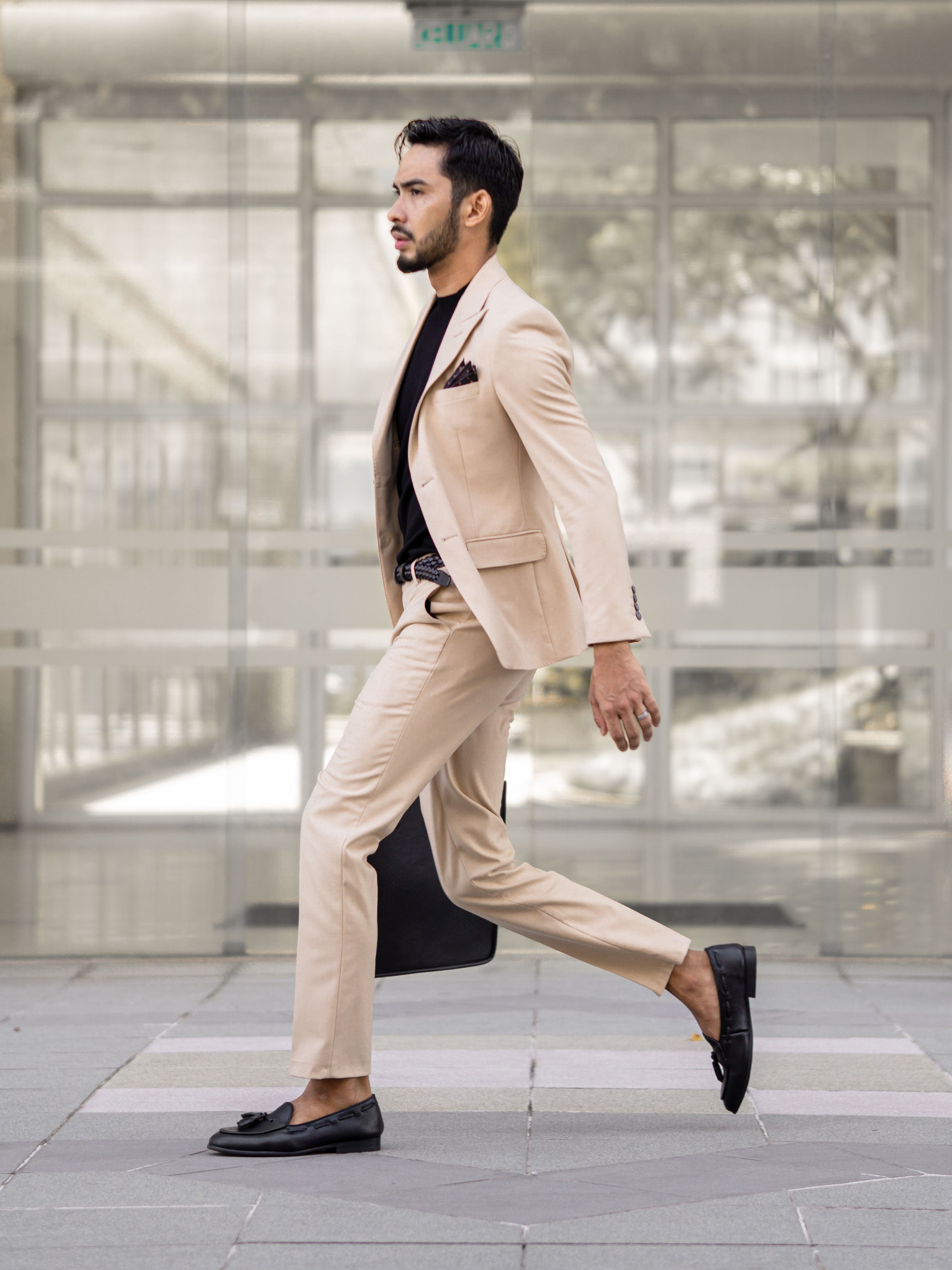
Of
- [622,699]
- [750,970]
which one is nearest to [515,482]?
[622,699]

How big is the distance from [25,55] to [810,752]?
4.09 m

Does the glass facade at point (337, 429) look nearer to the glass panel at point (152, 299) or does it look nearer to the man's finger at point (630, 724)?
the glass panel at point (152, 299)

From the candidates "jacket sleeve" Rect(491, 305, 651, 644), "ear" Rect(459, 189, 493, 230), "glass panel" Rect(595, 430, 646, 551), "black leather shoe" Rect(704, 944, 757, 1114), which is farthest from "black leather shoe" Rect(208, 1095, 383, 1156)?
"glass panel" Rect(595, 430, 646, 551)

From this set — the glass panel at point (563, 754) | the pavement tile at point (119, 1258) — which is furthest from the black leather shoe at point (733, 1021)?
the glass panel at point (563, 754)

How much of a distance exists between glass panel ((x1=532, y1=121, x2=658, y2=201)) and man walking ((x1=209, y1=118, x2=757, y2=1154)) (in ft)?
8.87

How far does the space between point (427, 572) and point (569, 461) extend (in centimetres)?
42

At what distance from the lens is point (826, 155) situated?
614 cm

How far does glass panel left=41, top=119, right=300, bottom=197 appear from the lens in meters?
6.12

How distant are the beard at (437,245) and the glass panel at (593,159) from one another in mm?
2817

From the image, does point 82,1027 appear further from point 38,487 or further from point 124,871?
point 38,487

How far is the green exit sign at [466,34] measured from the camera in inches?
241

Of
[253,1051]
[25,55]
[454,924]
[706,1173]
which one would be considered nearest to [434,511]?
[454,924]

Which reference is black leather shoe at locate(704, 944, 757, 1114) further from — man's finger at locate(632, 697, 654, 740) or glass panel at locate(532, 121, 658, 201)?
glass panel at locate(532, 121, 658, 201)

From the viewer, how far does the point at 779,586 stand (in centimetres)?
616
